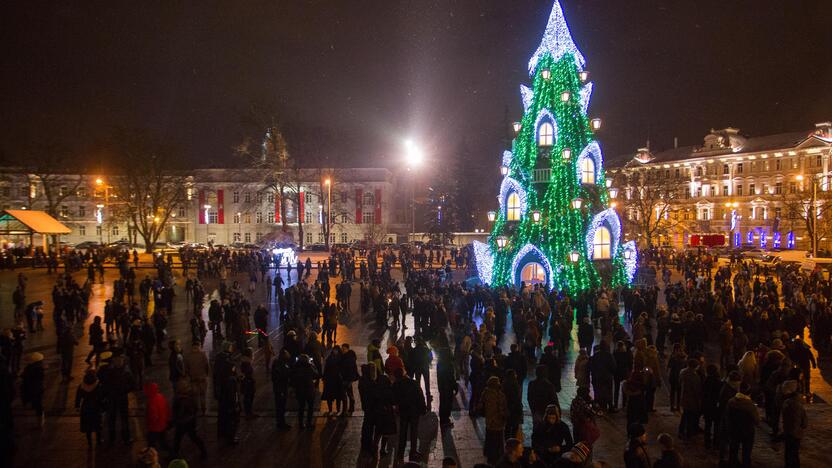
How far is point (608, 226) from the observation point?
83.3ft

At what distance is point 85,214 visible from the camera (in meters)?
70.9

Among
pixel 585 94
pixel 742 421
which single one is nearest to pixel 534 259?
pixel 585 94

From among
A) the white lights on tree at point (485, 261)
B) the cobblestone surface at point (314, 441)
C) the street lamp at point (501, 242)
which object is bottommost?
the cobblestone surface at point (314, 441)

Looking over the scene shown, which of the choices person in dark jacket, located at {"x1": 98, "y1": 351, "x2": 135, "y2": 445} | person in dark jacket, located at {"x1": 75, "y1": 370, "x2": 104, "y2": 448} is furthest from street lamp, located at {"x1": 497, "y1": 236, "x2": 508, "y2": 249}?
A: person in dark jacket, located at {"x1": 75, "y1": 370, "x2": 104, "y2": 448}

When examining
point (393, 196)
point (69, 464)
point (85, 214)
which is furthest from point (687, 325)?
point (85, 214)

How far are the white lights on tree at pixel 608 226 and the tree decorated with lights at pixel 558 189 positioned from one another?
43 millimetres

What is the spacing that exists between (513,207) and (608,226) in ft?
14.1

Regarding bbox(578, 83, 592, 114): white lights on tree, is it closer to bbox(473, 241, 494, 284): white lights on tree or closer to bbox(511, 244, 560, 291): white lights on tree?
bbox(511, 244, 560, 291): white lights on tree

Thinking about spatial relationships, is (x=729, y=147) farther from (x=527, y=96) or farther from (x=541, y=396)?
(x=541, y=396)

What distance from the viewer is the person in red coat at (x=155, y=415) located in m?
8.14

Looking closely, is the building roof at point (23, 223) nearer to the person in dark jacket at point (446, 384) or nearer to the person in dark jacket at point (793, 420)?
the person in dark jacket at point (446, 384)

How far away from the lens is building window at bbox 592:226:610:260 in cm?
2522

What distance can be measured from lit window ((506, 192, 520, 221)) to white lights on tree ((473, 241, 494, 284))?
5.85 feet

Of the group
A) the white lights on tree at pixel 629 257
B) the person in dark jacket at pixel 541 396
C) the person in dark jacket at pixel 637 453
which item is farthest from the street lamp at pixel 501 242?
the person in dark jacket at pixel 637 453
